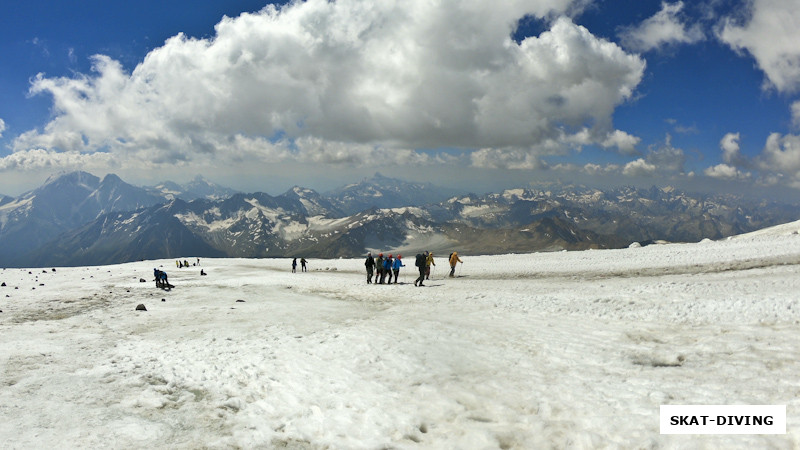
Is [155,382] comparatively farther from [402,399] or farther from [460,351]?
[460,351]

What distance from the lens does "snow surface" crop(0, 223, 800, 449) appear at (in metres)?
8.33

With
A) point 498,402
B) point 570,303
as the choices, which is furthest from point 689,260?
point 498,402

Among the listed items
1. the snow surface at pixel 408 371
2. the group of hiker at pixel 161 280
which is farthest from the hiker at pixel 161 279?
the snow surface at pixel 408 371

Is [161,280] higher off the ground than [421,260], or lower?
lower

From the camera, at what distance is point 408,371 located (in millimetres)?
11703

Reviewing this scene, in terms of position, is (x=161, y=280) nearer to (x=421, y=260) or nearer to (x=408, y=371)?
(x=421, y=260)

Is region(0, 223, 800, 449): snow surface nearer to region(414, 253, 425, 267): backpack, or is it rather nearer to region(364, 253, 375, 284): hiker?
region(414, 253, 425, 267): backpack

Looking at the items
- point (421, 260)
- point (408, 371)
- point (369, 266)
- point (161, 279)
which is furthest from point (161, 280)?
point (408, 371)

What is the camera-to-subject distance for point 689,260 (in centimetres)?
3806

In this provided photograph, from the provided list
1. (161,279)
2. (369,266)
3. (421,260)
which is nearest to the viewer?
(421,260)

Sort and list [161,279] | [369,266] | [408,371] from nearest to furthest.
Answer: [408,371] → [161,279] → [369,266]

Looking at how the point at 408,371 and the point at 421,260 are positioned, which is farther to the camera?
the point at 421,260

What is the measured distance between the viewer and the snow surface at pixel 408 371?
8.33m

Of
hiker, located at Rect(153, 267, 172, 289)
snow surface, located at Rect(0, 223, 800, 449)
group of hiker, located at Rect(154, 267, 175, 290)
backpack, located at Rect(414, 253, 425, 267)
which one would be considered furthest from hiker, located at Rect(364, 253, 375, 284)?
hiker, located at Rect(153, 267, 172, 289)
